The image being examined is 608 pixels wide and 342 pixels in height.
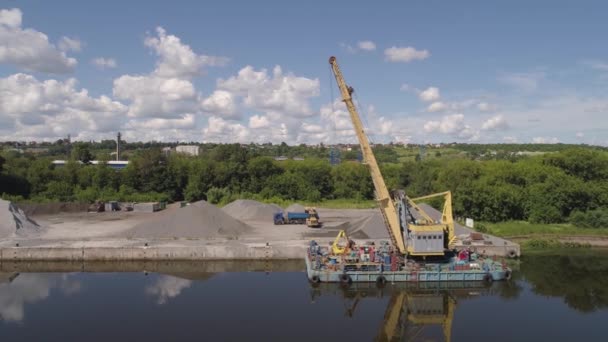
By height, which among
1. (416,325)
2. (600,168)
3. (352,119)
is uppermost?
(352,119)

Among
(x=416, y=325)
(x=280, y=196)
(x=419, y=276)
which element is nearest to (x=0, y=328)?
(x=416, y=325)

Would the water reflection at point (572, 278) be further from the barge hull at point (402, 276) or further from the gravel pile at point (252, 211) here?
the gravel pile at point (252, 211)

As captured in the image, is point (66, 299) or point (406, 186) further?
point (406, 186)

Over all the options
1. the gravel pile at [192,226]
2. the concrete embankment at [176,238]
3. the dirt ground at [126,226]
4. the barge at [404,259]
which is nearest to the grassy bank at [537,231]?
the concrete embankment at [176,238]

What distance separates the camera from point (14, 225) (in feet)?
142

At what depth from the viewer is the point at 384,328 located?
25109 millimetres

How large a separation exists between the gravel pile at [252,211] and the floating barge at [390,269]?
23022mm

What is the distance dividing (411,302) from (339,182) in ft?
177

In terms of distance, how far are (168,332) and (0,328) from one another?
8.76 metres

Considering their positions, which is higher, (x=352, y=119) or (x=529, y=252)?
(x=352, y=119)

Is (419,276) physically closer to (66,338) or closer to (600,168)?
(66,338)

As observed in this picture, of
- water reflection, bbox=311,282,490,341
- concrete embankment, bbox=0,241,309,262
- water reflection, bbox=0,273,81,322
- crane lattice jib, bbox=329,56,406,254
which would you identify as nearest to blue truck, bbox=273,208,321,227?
concrete embankment, bbox=0,241,309,262

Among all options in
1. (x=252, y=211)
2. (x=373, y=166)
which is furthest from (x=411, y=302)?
(x=252, y=211)

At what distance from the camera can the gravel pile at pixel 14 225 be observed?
140ft
